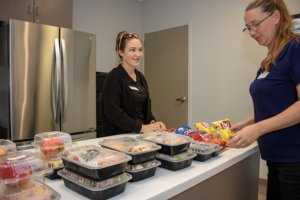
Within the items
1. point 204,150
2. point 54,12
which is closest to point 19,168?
point 204,150

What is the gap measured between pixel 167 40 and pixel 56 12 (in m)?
1.79

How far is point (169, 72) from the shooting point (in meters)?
3.91

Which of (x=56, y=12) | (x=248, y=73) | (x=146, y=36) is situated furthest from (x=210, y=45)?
(x=56, y=12)

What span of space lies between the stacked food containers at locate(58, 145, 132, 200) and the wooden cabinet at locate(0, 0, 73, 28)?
2083mm

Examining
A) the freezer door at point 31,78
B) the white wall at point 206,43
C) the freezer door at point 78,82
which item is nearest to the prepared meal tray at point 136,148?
the freezer door at point 31,78

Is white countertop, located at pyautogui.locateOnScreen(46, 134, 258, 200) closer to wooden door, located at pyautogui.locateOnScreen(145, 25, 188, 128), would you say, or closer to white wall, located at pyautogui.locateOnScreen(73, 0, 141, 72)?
wooden door, located at pyautogui.locateOnScreen(145, 25, 188, 128)

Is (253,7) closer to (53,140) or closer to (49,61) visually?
(53,140)

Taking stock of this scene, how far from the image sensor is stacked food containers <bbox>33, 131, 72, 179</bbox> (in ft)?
2.77

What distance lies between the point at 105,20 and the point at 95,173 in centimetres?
346

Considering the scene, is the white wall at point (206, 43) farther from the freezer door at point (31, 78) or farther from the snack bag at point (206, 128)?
the snack bag at point (206, 128)

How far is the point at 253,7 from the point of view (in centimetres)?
114

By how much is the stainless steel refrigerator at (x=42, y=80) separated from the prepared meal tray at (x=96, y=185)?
1730 mm

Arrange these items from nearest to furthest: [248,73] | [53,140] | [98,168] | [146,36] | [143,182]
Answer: [98,168] < [143,182] < [53,140] < [248,73] < [146,36]

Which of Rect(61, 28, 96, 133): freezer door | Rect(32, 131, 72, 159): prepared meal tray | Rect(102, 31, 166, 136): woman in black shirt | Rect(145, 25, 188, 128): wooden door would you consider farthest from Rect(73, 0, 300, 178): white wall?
Rect(32, 131, 72, 159): prepared meal tray
